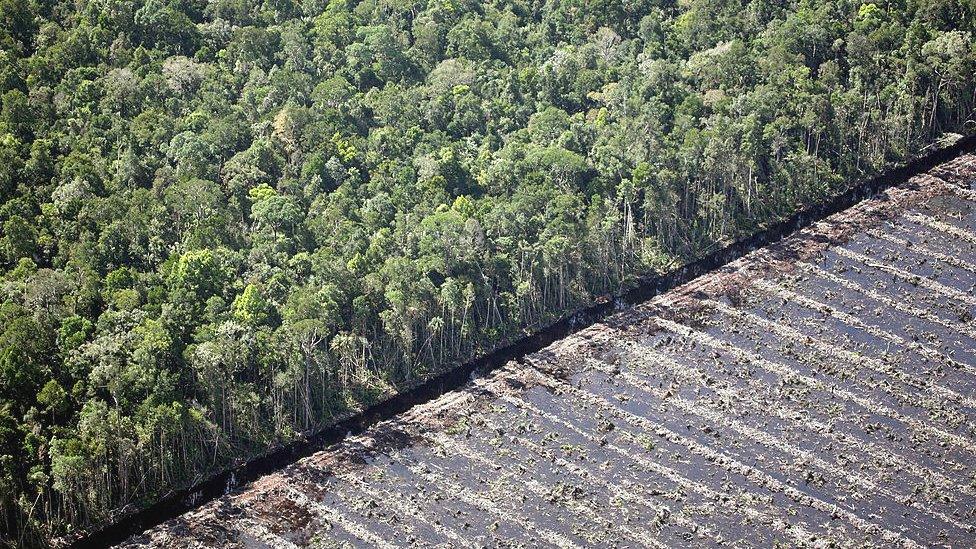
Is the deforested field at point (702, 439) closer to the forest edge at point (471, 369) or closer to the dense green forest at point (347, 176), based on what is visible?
the forest edge at point (471, 369)

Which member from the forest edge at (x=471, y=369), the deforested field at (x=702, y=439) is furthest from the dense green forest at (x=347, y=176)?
the deforested field at (x=702, y=439)

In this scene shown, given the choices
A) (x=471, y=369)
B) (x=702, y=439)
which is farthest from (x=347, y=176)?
(x=702, y=439)

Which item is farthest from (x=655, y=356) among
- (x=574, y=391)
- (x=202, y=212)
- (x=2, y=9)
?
(x=2, y=9)

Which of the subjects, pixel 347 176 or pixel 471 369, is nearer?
pixel 471 369

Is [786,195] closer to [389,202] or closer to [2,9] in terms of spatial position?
[389,202]

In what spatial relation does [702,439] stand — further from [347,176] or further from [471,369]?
[347,176]
